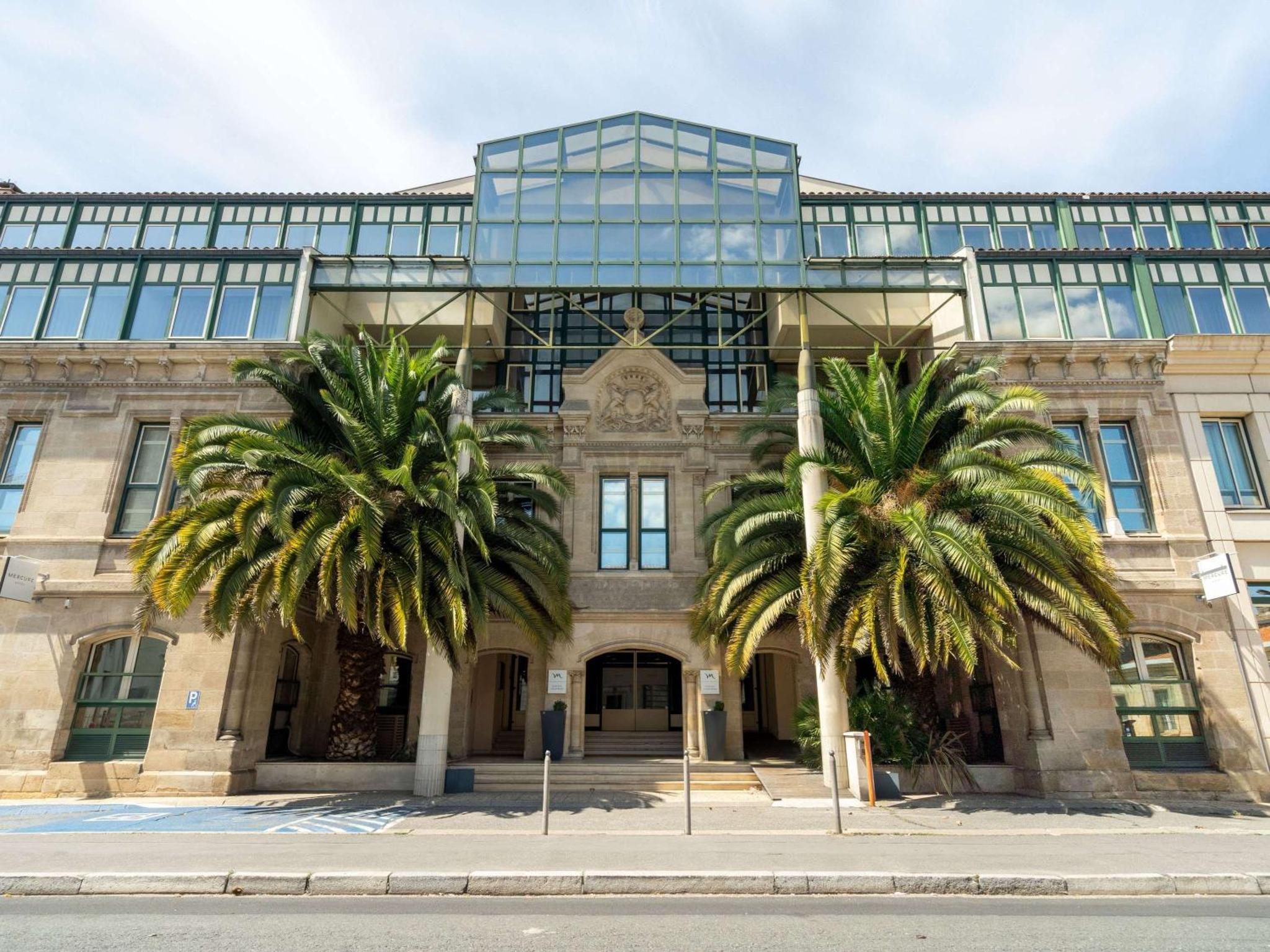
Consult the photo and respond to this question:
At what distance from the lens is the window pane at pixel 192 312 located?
784 inches

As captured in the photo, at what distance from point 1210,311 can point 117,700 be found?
1222 inches

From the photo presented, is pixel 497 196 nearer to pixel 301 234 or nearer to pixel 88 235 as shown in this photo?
pixel 301 234

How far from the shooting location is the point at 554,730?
59.6ft

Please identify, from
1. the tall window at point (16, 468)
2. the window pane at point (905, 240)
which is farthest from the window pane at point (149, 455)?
the window pane at point (905, 240)

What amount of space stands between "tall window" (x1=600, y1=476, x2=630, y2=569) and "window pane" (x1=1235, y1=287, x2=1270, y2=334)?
721 inches

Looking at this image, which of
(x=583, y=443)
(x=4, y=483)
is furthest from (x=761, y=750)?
(x=4, y=483)

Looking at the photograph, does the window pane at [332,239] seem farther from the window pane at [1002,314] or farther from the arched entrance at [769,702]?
the window pane at [1002,314]

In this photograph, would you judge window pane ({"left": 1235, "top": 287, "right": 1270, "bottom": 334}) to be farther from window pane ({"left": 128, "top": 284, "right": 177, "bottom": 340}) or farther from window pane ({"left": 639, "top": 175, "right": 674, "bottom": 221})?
window pane ({"left": 128, "top": 284, "right": 177, "bottom": 340})

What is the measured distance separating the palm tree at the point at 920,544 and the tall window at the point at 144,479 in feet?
49.0

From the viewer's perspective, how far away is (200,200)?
23891mm

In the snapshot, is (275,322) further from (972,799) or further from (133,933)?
(972,799)

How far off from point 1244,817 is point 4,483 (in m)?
30.2

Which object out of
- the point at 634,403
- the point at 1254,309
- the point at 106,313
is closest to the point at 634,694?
the point at 634,403

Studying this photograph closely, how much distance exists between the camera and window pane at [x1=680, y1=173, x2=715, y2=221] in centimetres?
2134
